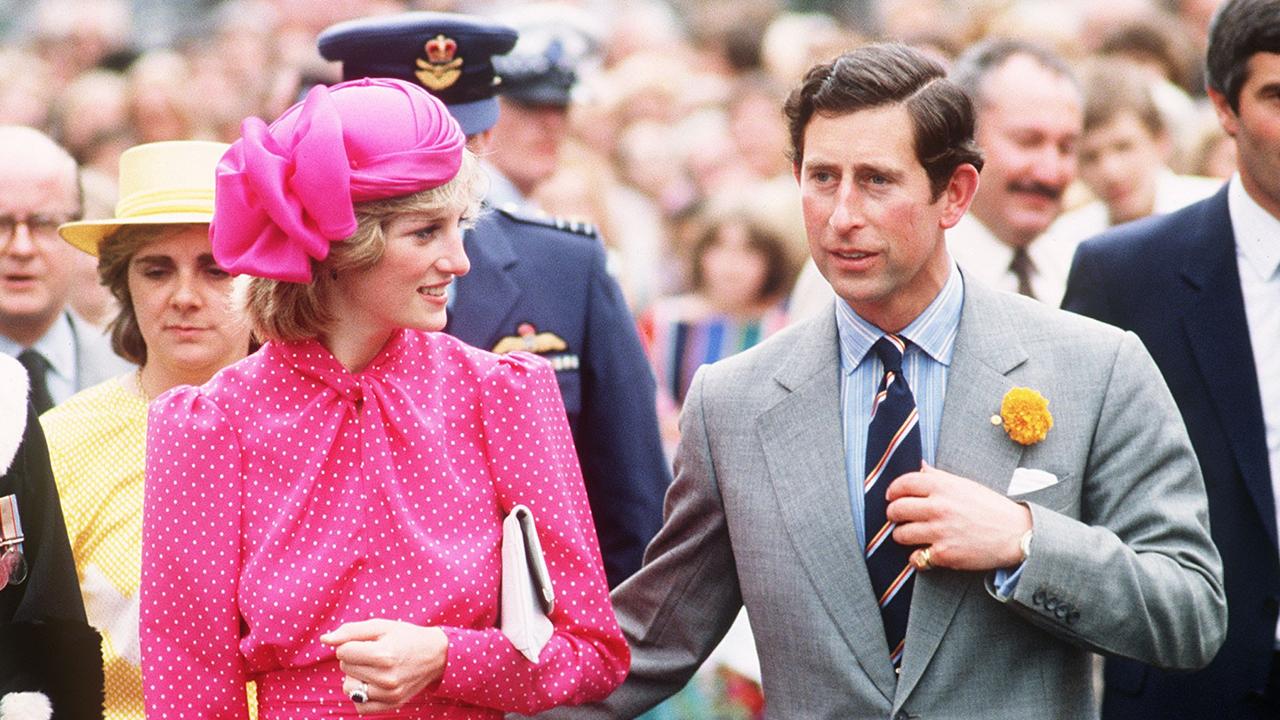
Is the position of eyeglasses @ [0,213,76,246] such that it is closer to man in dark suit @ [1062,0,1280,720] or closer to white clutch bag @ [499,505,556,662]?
white clutch bag @ [499,505,556,662]

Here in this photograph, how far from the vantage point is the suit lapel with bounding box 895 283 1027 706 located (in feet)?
11.7

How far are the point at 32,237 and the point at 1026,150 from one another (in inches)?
122

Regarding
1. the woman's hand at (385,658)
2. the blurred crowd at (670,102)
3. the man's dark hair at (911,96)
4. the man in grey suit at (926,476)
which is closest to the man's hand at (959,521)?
the man in grey suit at (926,476)

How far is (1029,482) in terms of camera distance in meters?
3.62

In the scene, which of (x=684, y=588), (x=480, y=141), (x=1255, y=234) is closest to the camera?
(x=684, y=588)

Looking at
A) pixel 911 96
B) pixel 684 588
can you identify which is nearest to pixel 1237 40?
pixel 911 96

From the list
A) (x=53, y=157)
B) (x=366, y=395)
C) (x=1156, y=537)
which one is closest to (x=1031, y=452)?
(x=1156, y=537)

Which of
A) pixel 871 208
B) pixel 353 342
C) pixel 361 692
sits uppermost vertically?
pixel 871 208

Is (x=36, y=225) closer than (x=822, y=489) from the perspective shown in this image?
No

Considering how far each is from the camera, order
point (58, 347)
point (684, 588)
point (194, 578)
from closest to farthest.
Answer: point (194, 578), point (684, 588), point (58, 347)

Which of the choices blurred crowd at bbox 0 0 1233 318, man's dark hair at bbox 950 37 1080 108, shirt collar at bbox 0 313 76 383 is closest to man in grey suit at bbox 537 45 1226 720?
shirt collar at bbox 0 313 76 383

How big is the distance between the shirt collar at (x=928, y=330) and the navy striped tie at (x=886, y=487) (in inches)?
3.4

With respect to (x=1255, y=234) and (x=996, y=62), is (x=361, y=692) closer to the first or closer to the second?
(x=1255, y=234)

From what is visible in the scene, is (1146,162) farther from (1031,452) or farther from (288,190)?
(288,190)
